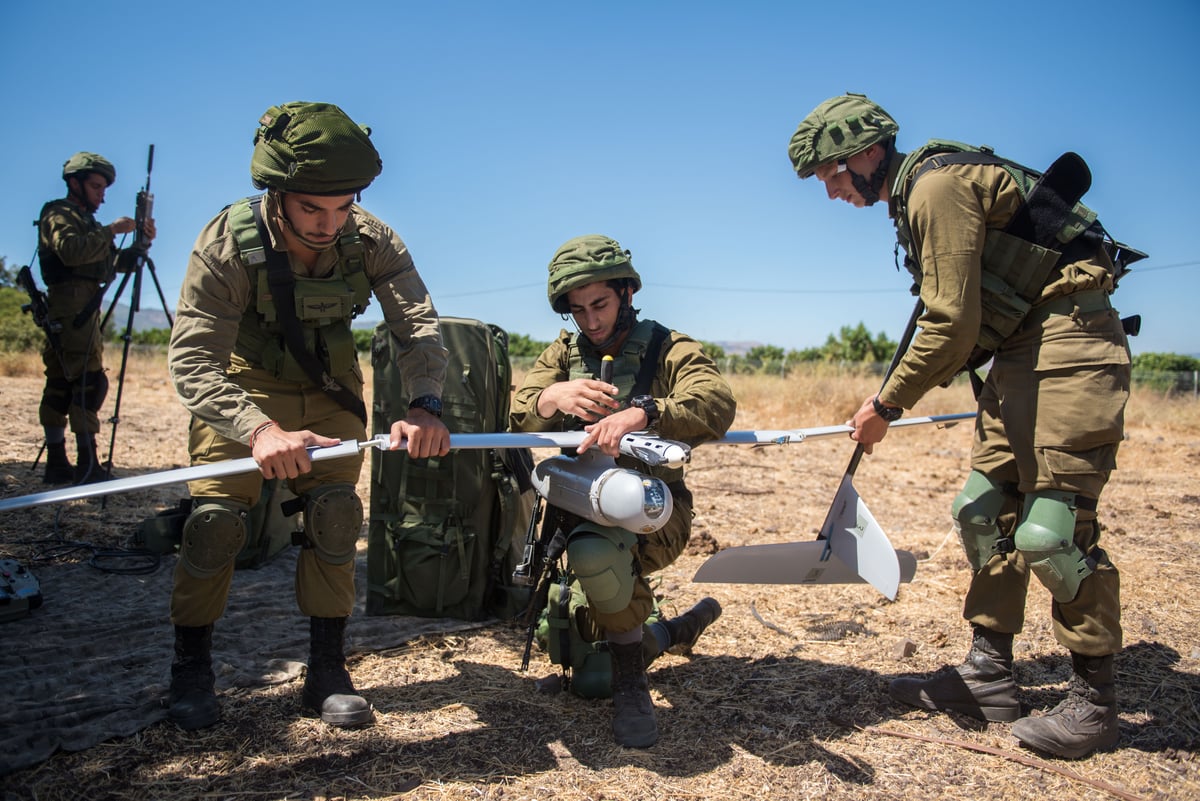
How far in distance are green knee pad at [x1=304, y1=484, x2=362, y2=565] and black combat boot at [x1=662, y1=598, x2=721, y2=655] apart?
148 cm

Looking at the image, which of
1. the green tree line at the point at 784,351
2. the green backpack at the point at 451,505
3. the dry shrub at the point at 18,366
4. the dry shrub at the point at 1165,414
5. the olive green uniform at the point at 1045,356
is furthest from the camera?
the green tree line at the point at 784,351

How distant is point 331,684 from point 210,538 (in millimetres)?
727

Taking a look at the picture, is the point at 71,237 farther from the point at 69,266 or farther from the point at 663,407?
the point at 663,407

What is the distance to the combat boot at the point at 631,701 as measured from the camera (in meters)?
3.09

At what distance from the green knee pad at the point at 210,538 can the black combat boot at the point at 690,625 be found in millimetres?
1873

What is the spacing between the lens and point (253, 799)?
2648mm

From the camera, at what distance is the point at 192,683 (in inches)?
123

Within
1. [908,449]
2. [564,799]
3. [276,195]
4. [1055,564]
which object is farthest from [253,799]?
[908,449]

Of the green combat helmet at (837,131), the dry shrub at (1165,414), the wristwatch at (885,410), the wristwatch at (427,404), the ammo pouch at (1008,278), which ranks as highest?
the green combat helmet at (837,131)

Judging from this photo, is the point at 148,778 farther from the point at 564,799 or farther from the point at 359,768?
the point at 564,799

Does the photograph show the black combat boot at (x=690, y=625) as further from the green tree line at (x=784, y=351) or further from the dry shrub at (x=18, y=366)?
the dry shrub at (x=18, y=366)

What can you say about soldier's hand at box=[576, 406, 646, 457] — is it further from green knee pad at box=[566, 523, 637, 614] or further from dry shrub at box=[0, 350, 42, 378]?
dry shrub at box=[0, 350, 42, 378]

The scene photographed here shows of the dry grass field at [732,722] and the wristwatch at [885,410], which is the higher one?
the wristwatch at [885,410]

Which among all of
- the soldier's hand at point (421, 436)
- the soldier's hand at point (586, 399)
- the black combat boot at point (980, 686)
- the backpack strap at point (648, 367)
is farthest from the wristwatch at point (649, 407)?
the black combat boot at point (980, 686)
